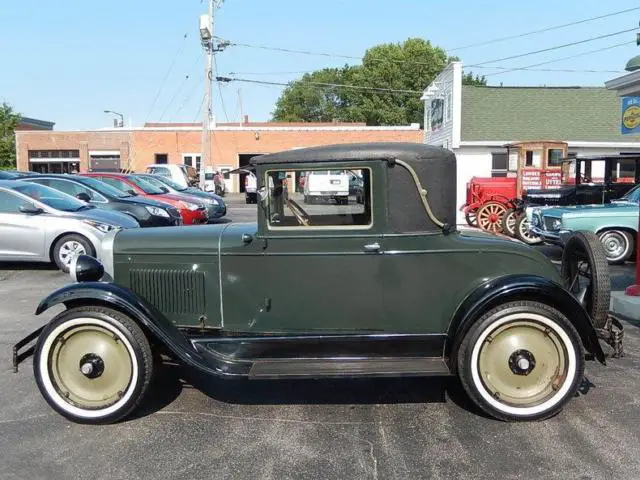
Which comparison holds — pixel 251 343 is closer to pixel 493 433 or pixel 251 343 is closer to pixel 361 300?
pixel 361 300

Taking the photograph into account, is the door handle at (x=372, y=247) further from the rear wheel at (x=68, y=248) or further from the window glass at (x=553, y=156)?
the window glass at (x=553, y=156)

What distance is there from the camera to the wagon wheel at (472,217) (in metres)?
16.5

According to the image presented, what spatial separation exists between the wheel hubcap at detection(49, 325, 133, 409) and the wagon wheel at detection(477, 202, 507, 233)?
13.2 metres

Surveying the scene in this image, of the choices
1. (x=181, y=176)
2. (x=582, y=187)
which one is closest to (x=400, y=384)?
(x=582, y=187)

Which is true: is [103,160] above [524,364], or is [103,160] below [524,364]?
above

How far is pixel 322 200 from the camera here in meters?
4.39

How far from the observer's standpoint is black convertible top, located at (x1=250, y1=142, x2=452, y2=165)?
4.25 metres

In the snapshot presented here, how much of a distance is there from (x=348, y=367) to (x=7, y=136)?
4790 cm

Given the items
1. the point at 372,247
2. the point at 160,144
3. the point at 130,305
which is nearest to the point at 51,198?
the point at 130,305

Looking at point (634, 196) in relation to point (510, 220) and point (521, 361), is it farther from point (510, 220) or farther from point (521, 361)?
point (521, 361)

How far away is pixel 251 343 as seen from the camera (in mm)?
4352

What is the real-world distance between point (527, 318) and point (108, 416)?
113 inches

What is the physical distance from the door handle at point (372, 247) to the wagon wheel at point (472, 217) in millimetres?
12665

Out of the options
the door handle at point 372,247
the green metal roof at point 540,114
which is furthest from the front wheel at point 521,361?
the green metal roof at point 540,114
